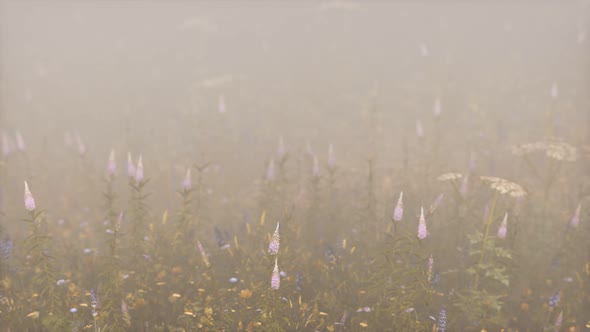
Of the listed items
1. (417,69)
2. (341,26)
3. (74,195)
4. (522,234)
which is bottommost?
(74,195)

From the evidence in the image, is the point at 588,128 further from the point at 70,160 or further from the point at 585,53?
the point at 70,160

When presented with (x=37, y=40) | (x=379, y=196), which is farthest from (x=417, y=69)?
(x=37, y=40)

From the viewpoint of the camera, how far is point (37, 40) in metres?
22.1

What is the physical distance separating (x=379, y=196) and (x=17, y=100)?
14295 millimetres

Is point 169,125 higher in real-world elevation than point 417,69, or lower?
lower

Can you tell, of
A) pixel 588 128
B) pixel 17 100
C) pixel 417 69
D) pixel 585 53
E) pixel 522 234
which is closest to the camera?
pixel 522 234

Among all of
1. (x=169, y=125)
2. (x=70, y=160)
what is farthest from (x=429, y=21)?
(x=70, y=160)

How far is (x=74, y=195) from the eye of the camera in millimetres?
9914

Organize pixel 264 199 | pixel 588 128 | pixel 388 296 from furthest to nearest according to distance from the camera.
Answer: pixel 588 128
pixel 264 199
pixel 388 296

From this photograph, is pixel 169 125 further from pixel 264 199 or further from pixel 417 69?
pixel 417 69

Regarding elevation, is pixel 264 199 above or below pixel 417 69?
below

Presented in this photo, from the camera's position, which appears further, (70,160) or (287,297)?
(70,160)

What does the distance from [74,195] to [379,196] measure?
7369 mm

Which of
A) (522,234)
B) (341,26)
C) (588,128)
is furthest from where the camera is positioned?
(341,26)
